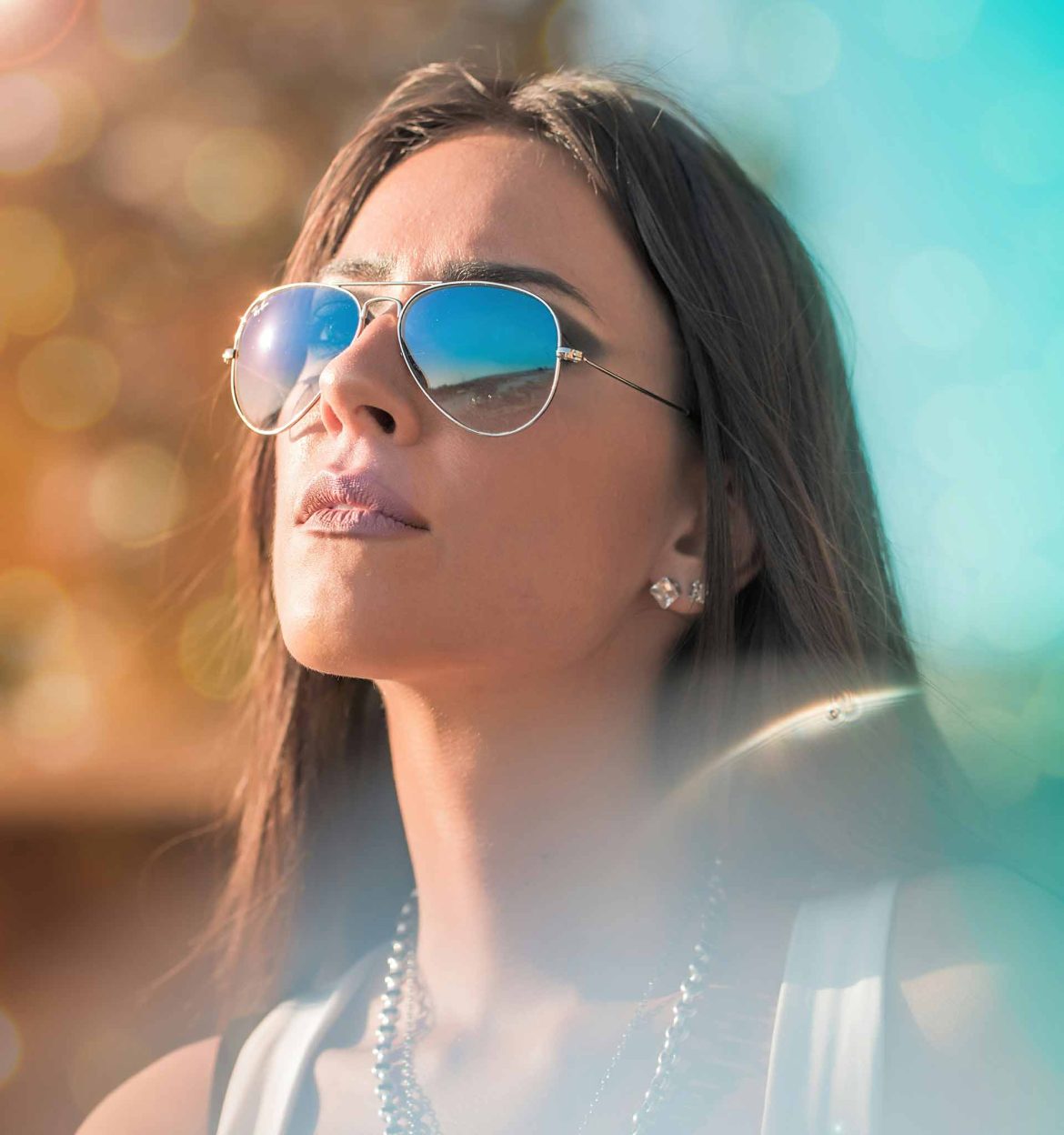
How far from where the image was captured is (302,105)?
12.2 ft

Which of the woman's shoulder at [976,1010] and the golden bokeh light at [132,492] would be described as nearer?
the woman's shoulder at [976,1010]

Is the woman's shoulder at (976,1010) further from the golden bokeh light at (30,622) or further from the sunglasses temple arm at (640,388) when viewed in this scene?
the golden bokeh light at (30,622)

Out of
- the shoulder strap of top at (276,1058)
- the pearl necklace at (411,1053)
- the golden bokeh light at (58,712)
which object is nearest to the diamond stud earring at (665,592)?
the pearl necklace at (411,1053)

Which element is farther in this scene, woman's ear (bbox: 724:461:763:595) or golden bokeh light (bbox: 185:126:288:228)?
golden bokeh light (bbox: 185:126:288:228)

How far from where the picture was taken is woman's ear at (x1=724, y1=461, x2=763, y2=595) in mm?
1966

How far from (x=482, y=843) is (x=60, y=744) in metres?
2.42

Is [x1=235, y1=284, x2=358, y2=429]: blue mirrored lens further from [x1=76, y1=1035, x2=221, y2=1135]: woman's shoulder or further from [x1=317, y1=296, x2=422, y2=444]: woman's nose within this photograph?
[x1=76, y1=1035, x2=221, y2=1135]: woman's shoulder

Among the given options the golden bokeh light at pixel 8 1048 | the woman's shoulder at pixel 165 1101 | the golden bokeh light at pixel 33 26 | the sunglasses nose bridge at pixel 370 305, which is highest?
the golden bokeh light at pixel 33 26

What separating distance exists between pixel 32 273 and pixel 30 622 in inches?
47.1

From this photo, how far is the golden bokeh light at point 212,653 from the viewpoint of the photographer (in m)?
3.34

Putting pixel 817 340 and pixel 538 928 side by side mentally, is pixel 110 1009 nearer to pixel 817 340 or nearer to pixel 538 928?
pixel 538 928

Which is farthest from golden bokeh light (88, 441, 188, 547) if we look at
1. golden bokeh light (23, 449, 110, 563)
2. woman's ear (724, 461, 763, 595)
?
woman's ear (724, 461, 763, 595)

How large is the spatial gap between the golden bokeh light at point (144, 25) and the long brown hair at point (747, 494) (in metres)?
1.76

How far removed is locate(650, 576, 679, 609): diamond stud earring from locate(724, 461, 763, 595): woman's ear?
0.13 m
